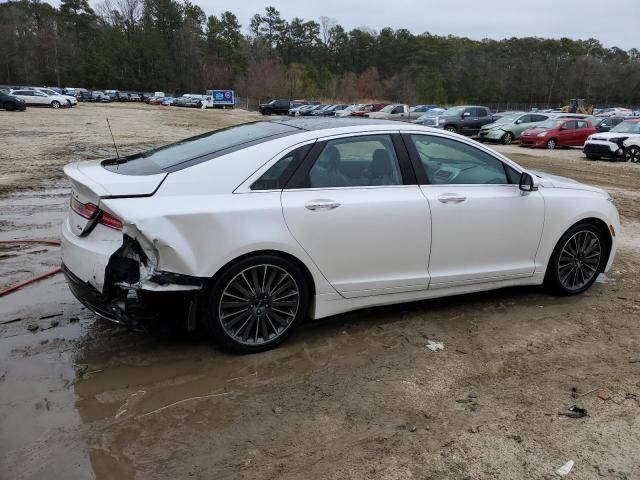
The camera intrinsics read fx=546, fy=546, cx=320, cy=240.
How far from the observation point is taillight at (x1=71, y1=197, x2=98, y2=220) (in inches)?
145

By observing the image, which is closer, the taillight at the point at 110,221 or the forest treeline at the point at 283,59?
the taillight at the point at 110,221

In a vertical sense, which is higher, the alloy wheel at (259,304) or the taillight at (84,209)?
the taillight at (84,209)

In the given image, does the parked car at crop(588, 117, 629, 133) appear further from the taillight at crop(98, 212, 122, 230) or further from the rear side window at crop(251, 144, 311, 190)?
the taillight at crop(98, 212, 122, 230)

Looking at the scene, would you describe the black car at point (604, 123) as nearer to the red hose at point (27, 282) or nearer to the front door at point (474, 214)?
the front door at point (474, 214)

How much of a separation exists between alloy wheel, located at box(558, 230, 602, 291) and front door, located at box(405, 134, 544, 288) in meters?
0.46

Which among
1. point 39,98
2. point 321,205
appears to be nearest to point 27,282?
point 321,205

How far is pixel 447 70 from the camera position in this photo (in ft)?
371

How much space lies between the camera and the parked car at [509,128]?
85.7 ft

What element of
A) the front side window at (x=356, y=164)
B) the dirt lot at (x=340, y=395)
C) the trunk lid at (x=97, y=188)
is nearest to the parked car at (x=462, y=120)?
the dirt lot at (x=340, y=395)

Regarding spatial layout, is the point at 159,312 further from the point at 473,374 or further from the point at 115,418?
the point at 473,374

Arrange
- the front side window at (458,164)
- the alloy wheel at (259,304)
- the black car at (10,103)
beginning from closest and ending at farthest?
the alloy wheel at (259,304), the front side window at (458,164), the black car at (10,103)

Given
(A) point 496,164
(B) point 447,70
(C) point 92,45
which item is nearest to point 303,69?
(B) point 447,70

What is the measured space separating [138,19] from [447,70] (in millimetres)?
70241

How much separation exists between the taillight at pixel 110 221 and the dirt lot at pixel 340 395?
968 mm
